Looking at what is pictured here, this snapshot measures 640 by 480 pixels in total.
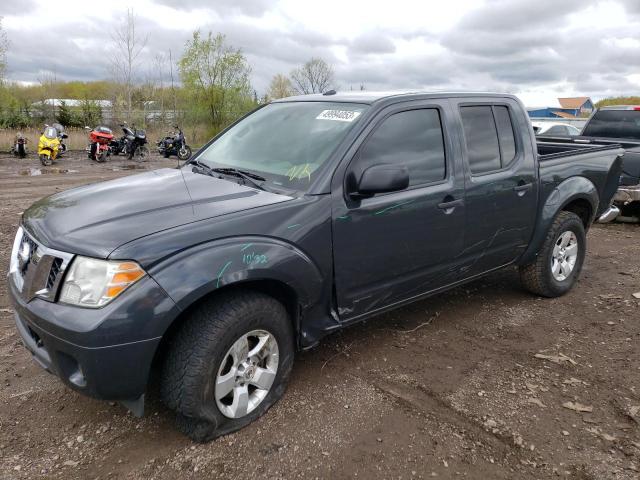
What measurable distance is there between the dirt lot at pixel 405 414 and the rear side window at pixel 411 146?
1.34m

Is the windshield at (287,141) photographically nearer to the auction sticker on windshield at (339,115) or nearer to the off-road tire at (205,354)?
the auction sticker on windshield at (339,115)

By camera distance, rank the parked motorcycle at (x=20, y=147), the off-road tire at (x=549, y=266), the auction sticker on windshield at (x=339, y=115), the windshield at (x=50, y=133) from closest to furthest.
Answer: the auction sticker on windshield at (x=339, y=115) → the off-road tire at (x=549, y=266) → the windshield at (x=50, y=133) → the parked motorcycle at (x=20, y=147)

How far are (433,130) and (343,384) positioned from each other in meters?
1.86

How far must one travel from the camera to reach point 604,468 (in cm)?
256

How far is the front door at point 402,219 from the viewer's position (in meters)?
3.04

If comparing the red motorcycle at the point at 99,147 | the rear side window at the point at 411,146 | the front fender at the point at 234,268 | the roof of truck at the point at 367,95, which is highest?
the red motorcycle at the point at 99,147

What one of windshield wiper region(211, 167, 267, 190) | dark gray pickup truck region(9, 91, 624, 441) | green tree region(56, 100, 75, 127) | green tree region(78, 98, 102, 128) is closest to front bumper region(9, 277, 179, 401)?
dark gray pickup truck region(9, 91, 624, 441)

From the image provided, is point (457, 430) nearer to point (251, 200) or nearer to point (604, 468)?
point (604, 468)

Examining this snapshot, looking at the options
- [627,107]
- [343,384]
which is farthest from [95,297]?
[627,107]

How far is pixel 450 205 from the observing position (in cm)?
352

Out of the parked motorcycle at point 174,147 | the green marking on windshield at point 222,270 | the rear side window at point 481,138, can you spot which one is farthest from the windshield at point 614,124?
the parked motorcycle at point 174,147

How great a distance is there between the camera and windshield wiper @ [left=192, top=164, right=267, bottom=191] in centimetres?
312

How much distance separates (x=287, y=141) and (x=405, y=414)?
1893 millimetres

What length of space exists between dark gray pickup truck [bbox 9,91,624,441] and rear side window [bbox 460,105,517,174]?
15mm
